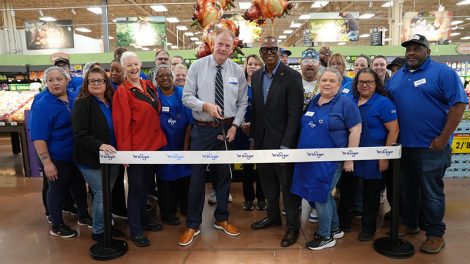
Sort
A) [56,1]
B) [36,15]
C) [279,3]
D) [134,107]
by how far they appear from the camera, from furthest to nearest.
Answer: [36,15]
[56,1]
[279,3]
[134,107]

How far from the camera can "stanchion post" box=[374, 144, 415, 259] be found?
9.13 feet

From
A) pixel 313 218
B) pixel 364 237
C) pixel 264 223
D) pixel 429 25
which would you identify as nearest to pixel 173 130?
pixel 264 223

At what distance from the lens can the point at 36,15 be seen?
16688 millimetres

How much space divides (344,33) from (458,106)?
7928 mm

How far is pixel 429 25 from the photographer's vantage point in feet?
32.3

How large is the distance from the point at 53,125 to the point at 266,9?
99.7 inches

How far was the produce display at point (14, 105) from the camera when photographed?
5.59 meters

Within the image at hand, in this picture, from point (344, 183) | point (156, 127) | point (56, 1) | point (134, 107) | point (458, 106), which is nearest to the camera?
point (458, 106)

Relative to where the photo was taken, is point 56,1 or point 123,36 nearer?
point 123,36

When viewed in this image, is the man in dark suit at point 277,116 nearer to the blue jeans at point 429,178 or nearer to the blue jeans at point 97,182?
the blue jeans at point 429,178

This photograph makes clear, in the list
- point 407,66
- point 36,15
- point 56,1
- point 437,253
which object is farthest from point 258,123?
point 36,15

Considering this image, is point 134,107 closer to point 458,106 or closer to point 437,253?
point 458,106

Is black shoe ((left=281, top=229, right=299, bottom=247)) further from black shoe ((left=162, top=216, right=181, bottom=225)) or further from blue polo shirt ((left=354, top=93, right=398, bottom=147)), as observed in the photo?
black shoe ((left=162, top=216, right=181, bottom=225))

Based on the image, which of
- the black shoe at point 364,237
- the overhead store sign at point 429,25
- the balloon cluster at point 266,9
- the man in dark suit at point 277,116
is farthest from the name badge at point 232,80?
the overhead store sign at point 429,25
